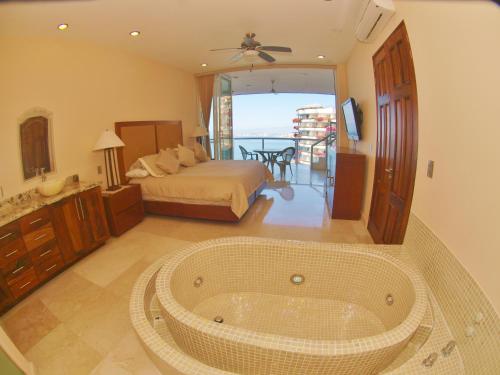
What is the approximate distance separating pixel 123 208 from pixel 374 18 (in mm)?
3561

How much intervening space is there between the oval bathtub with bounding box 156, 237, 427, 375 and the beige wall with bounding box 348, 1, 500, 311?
0.44m

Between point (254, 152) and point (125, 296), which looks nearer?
point (125, 296)

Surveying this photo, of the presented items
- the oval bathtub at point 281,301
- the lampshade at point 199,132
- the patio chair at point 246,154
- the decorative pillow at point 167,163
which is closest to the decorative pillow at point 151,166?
the decorative pillow at point 167,163

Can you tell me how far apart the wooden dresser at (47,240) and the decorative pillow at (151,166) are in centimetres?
102

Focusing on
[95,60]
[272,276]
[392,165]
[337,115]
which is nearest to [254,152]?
[337,115]

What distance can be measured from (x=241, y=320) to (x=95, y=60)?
3.72 m

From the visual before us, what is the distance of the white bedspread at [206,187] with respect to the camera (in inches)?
142

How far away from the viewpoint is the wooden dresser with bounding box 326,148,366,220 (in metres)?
3.67

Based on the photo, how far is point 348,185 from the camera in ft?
12.4

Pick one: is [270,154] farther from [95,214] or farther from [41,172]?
[41,172]

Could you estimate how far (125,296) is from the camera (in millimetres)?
2303

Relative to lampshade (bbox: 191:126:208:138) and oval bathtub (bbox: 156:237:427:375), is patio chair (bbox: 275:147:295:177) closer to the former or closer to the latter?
lampshade (bbox: 191:126:208:138)

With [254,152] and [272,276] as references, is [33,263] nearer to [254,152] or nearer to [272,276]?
[272,276]

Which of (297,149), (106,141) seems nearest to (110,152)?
(106,141)
